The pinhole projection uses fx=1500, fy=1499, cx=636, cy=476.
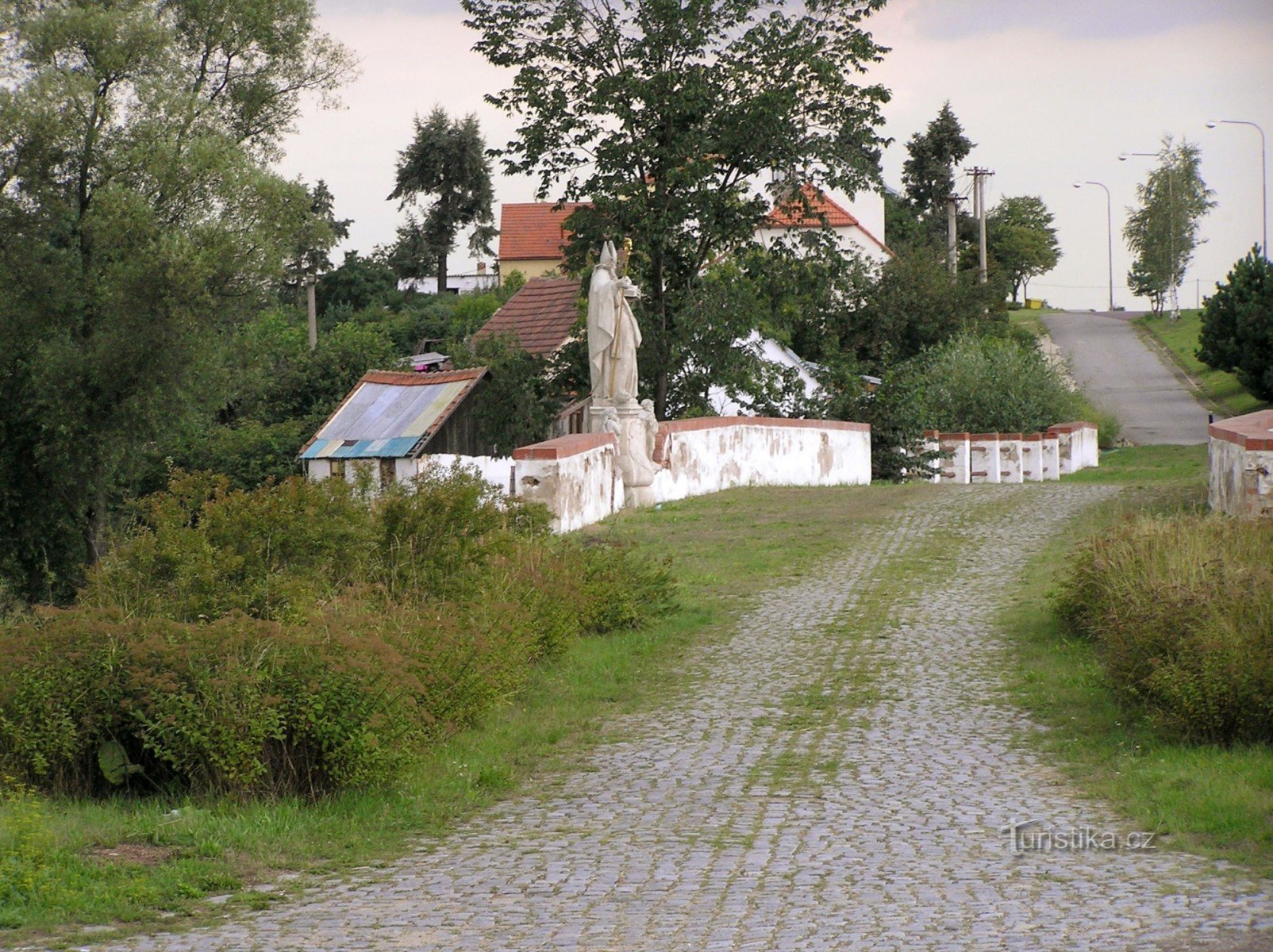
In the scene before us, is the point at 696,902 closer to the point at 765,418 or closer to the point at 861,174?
the point at 765,418

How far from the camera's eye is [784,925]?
5.55 meters

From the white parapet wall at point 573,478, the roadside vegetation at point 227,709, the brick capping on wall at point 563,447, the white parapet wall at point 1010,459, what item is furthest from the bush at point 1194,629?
the white parapet wall at point 1010,459

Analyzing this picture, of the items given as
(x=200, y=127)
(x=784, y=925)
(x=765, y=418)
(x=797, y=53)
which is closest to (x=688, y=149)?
(x=797, y=53)

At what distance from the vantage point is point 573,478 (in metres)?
17.4

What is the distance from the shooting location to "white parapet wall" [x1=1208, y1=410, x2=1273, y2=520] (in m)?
13.4

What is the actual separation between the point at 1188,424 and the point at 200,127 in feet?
119

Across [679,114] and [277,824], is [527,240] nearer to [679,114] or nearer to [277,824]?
[679,114]

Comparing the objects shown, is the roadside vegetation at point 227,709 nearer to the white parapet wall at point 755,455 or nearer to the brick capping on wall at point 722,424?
the brick capping on wall at point 722,424

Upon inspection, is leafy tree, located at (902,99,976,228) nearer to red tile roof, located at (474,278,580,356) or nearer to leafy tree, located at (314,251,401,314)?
leafy tree, located at (314,251,401,314)

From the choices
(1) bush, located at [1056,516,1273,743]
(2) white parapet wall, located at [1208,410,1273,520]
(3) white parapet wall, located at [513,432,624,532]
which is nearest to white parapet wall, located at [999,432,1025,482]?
(3) white parapet wall, located at [513,432,624,532]

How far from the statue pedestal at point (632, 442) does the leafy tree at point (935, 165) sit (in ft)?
215

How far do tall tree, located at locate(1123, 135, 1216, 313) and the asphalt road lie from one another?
339 cm

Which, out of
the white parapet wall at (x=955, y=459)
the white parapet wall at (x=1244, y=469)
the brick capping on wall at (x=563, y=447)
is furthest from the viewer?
the white parapet wall at (x=955, y=459)

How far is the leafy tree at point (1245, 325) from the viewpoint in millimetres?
46344
